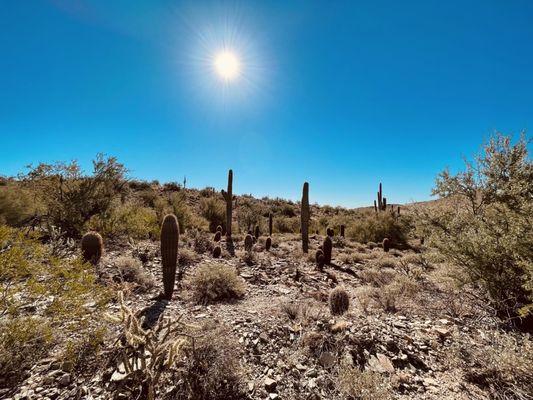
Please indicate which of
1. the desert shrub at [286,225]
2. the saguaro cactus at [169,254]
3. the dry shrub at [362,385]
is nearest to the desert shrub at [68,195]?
the saguaro cactus at [169,254]

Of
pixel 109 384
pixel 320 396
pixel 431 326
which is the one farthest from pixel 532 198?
pixel 109 384

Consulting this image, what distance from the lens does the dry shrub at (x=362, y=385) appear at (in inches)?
107

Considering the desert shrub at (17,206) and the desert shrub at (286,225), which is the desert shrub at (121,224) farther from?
the desert shrub at (286,225)

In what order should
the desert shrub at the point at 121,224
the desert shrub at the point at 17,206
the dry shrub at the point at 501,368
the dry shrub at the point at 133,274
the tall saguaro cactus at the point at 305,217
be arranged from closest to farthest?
the dry shrub at the point at 501,368 < the dry shrub at the point at 133,274 < the desert shrub at the point at 17,206 < the desert shrub at the point at 121,224 < the tall saguaro cactus at the point at 305,217

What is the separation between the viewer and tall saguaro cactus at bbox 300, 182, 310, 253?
Answer: 12.5 m

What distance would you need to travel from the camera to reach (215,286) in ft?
18.9

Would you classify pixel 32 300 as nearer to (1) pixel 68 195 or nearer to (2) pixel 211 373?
(2) pixel 211 373

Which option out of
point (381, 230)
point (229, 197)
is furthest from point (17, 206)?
point (381, 230)

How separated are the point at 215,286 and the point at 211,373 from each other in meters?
2.93

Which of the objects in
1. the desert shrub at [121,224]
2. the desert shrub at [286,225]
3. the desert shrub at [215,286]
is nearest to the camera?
the desert shrub at [215,286]

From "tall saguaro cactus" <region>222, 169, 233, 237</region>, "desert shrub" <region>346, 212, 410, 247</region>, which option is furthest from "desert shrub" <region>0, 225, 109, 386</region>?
"desert shrub" <region>346, 212, 410, 247</region>

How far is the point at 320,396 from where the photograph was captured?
9.50 feet

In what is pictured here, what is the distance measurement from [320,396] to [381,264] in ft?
26.8

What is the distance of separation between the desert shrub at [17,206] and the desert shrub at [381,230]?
16824 millimetres
